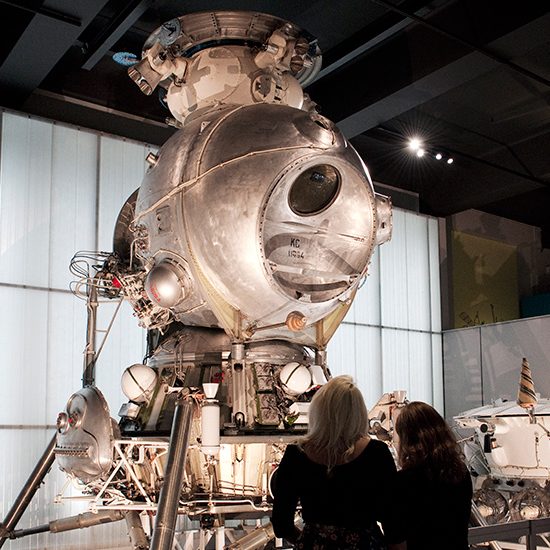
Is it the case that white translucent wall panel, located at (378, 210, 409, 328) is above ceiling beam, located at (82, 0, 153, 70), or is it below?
below

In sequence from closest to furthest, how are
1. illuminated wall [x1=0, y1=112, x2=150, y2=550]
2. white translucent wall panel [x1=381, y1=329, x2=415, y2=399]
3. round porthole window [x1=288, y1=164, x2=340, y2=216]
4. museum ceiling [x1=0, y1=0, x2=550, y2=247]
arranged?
round porthole window [x1=288, y1=164, x2=340, y2=216] → museum ceiling [x1=0, y1=0, x2=550, y2=247] → illuminated wall [x1=0, y1=112, x2=150, y2=550] → white translucent wall panel [x1=381, y1=329, x2=415, y2=399]

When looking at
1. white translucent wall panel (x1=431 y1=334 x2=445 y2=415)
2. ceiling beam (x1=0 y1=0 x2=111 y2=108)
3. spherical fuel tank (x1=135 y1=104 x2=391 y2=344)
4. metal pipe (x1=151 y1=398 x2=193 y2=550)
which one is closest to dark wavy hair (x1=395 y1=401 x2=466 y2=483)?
metal pipe (x1=151 y1=398 x2=193 y2=550)

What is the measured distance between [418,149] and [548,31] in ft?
13.8

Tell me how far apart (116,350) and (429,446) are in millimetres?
7044

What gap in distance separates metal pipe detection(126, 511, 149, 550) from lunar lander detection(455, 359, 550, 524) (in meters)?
3.34

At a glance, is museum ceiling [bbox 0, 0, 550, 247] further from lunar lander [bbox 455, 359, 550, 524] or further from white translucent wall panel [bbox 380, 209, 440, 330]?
lunar lander [bbox 455, 359, 550, 524]

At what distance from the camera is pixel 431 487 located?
3098mm

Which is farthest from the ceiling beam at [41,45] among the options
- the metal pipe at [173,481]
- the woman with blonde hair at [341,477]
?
the woman with blonde hair at [341,477]

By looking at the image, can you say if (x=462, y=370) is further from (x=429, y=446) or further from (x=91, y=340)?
(x=429, y=446)

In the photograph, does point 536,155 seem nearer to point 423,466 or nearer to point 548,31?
point 548,31

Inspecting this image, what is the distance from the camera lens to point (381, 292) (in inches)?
503

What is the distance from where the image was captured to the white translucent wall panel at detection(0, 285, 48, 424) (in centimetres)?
876

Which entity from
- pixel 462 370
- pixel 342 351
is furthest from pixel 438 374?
pixel 342 351

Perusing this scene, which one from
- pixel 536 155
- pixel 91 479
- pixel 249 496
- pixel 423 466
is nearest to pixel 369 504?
pixel 423 466
